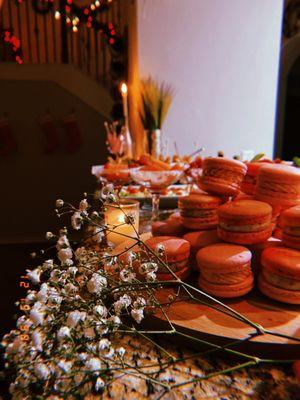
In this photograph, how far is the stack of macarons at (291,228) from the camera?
768 mm

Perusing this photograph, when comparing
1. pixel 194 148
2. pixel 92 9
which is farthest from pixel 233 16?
pixel 92 9

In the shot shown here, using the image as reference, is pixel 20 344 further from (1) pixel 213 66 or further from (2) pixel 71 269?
(1) pixel 213 66

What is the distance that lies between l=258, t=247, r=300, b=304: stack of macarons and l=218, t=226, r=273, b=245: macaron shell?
5cm

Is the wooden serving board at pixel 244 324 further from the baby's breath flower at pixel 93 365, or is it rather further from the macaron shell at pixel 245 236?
the baby's breath flower at pixel 93 365

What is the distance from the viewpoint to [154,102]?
9.75 feet

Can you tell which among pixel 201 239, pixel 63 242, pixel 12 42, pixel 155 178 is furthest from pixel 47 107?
pixel 63 242

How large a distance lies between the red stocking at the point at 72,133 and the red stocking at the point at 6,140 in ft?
2.36

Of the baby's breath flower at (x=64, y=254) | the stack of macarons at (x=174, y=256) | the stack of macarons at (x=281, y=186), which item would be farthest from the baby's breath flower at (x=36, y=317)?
the stack of macarons at (x=281, y=186)

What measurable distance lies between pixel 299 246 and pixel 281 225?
0.20 ft

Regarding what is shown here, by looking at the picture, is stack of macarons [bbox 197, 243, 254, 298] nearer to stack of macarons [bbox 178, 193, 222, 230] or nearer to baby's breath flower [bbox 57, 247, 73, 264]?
stack of macarons [bbox 178, 193, 222, 230]

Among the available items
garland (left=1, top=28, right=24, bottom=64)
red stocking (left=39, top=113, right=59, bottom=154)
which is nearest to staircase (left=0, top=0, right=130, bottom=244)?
garland (left=1, top=28, right=24, bottom=64)

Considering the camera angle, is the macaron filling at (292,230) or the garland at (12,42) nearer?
the macaron filling at (292,230)

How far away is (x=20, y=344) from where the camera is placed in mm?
402

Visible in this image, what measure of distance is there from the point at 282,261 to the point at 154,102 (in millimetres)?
2437
